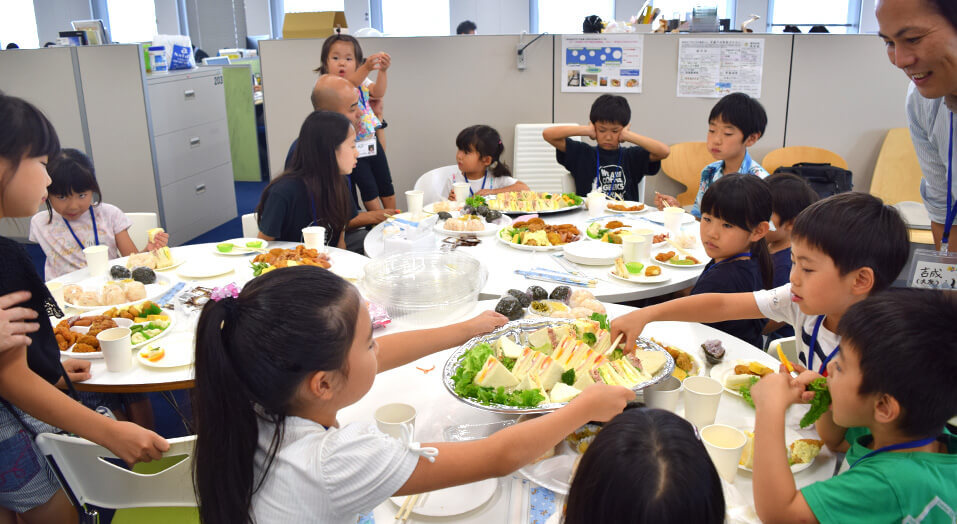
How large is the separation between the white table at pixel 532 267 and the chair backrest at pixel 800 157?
1.74 m

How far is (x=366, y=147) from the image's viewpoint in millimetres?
4195

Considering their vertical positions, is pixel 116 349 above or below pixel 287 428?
below

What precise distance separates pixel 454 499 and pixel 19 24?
41.9ft

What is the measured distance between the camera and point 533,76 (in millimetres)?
4871

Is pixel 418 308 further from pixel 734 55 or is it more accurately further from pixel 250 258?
pixel 734 55

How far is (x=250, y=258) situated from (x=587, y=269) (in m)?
1.37

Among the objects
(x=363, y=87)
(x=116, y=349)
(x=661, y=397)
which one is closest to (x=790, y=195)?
(x=661, y=397)

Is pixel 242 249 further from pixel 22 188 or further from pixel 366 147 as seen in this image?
pixel 366 147

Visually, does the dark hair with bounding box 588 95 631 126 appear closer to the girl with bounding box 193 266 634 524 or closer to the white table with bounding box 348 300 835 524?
the white table with bounding box 348 300 835 524

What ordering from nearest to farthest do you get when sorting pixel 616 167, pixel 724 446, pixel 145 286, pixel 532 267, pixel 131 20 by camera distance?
1. pixel 724 446
2. pixel 145 286
3. pixel 532 267
4. pixel 616 167
5. pixel 131 20

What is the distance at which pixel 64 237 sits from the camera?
3.21m

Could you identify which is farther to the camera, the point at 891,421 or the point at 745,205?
the point at 745,205

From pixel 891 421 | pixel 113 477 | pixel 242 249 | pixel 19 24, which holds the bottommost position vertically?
pixel 113 477

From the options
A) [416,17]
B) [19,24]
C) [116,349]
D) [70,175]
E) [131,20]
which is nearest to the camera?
[116,349]
